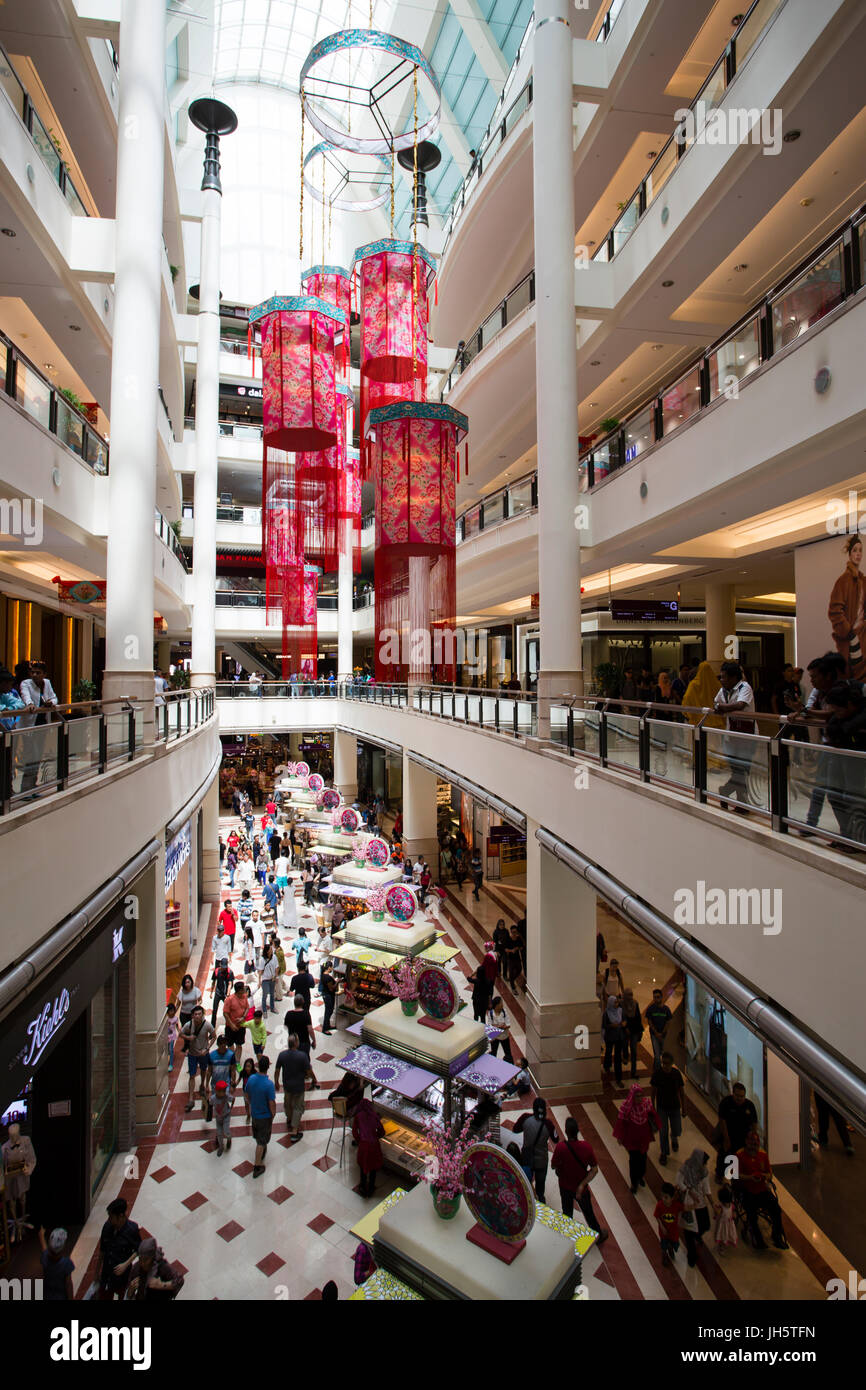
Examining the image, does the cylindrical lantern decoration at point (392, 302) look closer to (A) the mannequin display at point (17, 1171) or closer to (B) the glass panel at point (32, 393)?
(B) the glass panel at point (32, 393)

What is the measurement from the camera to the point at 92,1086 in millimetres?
7973

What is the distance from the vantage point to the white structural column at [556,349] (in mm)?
10023

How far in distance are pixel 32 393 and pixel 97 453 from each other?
2413mm

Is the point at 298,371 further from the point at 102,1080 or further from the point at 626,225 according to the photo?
the point at 102,1080

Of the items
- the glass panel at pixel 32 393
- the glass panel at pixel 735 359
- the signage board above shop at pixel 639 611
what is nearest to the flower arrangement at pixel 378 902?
the signage board above shop at pixel 639 611

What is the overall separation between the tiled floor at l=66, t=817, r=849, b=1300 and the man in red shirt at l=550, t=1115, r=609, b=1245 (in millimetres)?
442

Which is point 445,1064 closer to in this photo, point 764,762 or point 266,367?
point 764,762

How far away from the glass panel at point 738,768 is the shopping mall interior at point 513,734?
33 mm

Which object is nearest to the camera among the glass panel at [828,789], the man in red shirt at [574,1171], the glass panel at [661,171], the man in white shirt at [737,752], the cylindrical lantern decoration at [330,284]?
the glass panel at [828,789]

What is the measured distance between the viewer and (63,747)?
538 cm

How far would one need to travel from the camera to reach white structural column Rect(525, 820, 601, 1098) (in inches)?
387

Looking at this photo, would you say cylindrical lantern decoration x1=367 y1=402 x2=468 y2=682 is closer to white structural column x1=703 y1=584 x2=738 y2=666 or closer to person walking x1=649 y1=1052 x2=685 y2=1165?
person walking x1=649 y1=1052 x2=685 y2=1165

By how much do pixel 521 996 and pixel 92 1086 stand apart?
7.43 meters
